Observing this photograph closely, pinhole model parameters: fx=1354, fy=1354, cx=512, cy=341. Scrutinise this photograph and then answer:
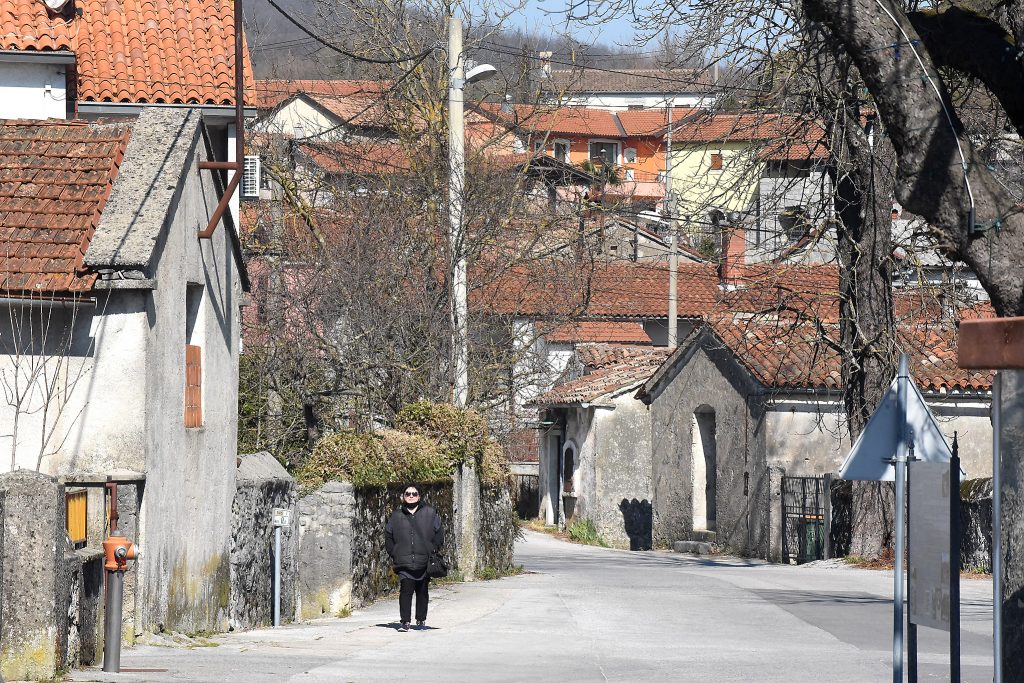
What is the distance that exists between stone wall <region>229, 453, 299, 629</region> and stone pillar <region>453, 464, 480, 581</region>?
5.35 m

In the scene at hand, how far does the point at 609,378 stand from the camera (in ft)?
133

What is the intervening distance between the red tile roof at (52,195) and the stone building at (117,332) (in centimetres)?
2

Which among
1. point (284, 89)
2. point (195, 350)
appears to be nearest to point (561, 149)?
point (284, 89)

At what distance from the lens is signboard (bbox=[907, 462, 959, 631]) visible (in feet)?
24.6

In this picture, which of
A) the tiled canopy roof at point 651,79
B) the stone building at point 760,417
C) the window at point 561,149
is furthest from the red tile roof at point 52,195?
the window at point 561,149

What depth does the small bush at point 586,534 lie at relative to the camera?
1527 inches

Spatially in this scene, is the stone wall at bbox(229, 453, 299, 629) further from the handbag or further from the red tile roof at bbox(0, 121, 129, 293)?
the red tile roof at bbox(0, 121, 129, 293)

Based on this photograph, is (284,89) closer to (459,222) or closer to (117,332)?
(459,222)

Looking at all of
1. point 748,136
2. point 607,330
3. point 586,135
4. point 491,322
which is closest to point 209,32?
point 748,136

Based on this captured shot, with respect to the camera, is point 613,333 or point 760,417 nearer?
point 760,417

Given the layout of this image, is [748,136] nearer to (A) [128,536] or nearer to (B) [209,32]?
(B) [209,32]

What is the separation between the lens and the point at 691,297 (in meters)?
52.6

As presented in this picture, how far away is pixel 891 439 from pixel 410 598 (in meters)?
6.75

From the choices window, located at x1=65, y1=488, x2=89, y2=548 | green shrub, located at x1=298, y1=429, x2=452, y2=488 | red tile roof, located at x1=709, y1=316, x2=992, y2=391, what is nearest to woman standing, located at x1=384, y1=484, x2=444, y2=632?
green shrub, located at x1=298, y1=429, x2=452, y2=488
